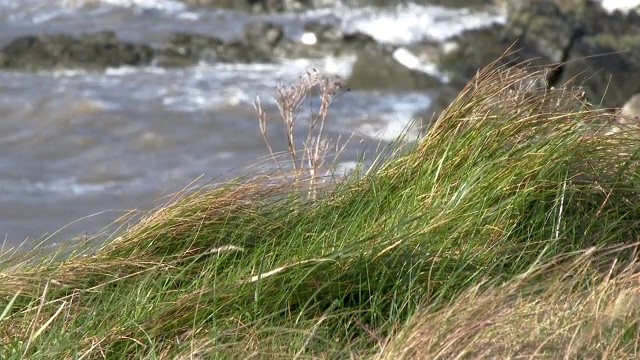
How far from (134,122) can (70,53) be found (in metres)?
4.09

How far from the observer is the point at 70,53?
15.5m

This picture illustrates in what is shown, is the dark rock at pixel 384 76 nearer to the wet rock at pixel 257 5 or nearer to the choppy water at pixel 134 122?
the choppy water at pixel 134 122

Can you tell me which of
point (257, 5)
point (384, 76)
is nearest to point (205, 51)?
point (384, 76)

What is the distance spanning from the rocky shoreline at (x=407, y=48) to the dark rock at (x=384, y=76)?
0.01 metres

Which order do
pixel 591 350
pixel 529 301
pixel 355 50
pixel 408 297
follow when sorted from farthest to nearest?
pixel 355 50 → pixel 408 297 → pixel 529 301 → pixel 591 350

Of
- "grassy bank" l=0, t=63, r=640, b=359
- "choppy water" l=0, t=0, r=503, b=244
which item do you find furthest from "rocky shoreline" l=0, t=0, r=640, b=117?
"grassy bank" l=0, t=63, r=640, b=359

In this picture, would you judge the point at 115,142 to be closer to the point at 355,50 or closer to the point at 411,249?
the point at 355,50

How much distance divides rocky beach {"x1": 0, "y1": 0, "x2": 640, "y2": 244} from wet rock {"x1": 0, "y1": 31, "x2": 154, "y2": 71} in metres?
0.03

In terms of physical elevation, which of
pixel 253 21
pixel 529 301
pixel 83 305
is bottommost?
pixel 253 21

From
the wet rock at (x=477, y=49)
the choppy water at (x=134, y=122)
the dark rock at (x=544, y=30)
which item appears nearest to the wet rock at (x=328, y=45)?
the choppy water at (x=134, y=122)

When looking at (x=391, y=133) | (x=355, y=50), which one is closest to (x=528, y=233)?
(x=391, y=133)

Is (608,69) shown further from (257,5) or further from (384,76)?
(257,5)

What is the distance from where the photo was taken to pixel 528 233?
11.1 feet

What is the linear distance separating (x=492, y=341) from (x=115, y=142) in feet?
29.2
